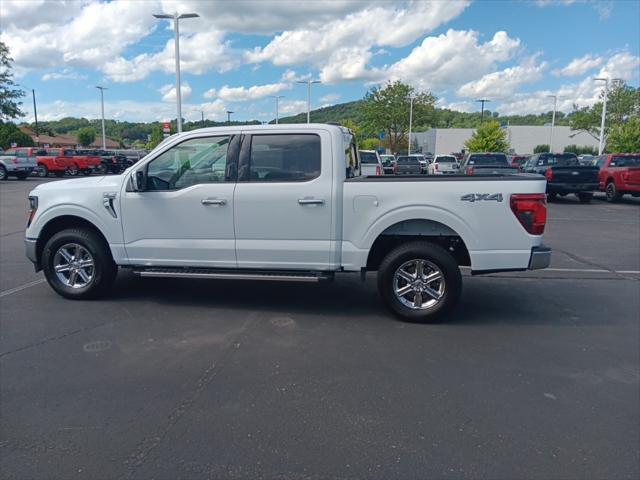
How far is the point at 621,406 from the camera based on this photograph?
3764 mm

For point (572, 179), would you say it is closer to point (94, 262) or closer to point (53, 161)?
point (94, 262)

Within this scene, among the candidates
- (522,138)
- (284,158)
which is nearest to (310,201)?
(284,158)

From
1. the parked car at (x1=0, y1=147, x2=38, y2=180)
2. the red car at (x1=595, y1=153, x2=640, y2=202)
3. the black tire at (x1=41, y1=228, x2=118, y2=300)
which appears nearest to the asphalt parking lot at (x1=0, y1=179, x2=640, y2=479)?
the black tire at (x1=41, y1=228, x2=118, y2=300)

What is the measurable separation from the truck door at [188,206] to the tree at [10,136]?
53.0 meters

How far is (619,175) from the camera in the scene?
1908 cm

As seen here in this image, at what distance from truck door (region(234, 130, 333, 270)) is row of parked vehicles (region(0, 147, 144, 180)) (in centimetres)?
2804

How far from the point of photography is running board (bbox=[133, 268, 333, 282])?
5.60 m

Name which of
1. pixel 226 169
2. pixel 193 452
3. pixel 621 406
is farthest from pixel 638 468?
pixel 226 169

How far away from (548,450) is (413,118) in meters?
66.8

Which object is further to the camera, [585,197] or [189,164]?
[585,197]

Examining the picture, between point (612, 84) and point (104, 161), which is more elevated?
point (612, 84)

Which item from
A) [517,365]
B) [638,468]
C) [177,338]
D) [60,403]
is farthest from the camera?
[177,338]

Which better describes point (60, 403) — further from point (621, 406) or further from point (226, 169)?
point (621, 406)

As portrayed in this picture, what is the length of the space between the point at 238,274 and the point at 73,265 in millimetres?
2119
